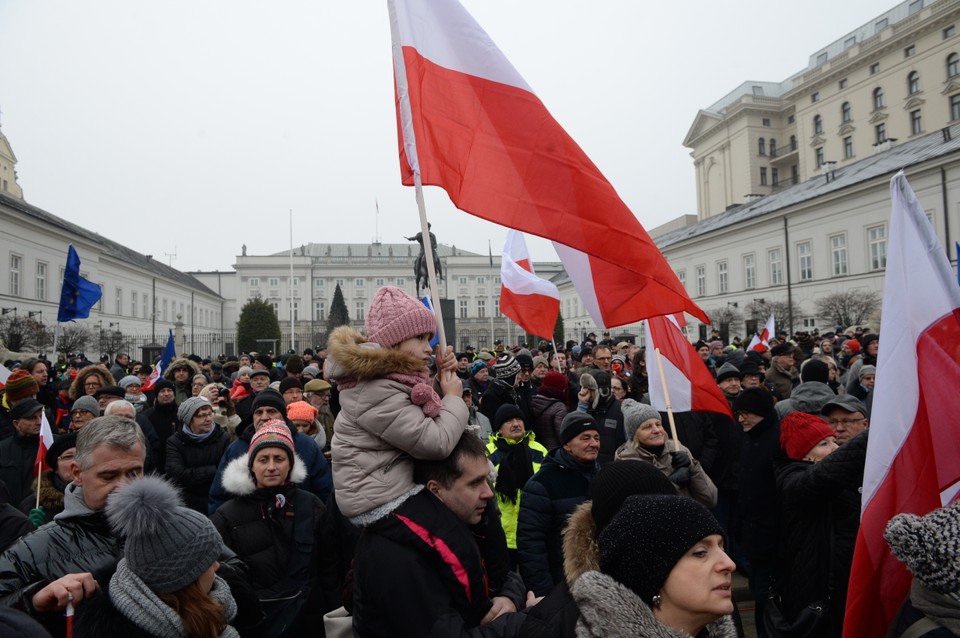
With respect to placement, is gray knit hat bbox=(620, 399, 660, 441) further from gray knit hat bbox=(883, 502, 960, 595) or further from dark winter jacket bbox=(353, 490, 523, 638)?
dark winter jacket bbox=(353, 490, 523, 638)

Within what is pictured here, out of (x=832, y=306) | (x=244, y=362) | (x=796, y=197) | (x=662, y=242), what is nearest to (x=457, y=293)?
Result: (x=662, y=242)

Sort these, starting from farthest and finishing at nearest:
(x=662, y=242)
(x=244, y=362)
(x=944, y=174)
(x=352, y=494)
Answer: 1. (x=662, y=242)
2. (x=944, y=174)
3. (x=244, y=362)
4. (x=352, y=494)

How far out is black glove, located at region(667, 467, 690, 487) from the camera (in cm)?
350

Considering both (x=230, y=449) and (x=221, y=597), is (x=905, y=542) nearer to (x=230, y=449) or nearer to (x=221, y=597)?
(x=221, y=597)

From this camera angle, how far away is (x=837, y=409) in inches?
149

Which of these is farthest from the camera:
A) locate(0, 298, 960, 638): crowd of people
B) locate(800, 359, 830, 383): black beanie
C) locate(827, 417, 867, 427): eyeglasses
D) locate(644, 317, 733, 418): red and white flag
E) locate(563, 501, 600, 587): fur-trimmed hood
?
locate(800, 359, 830, 383): black beanie

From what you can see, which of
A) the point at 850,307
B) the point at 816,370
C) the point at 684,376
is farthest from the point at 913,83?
the point at 684,376

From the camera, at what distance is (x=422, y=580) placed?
175 cm

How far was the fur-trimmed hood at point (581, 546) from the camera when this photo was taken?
6.11ft

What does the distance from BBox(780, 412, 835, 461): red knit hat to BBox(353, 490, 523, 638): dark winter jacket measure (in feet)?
6.81

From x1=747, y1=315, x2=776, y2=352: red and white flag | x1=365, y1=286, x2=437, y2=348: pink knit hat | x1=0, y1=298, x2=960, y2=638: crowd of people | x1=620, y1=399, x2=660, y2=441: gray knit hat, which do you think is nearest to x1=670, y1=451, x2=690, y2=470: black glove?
x1=0, y1=298, x2=960, y2=638: crowd of people

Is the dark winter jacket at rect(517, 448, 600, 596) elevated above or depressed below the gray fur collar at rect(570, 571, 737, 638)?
below

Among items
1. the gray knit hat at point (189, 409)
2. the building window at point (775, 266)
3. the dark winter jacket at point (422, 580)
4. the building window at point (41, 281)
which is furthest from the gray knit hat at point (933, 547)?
the building window at point (41, 281)

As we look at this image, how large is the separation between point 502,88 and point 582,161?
0.52m
